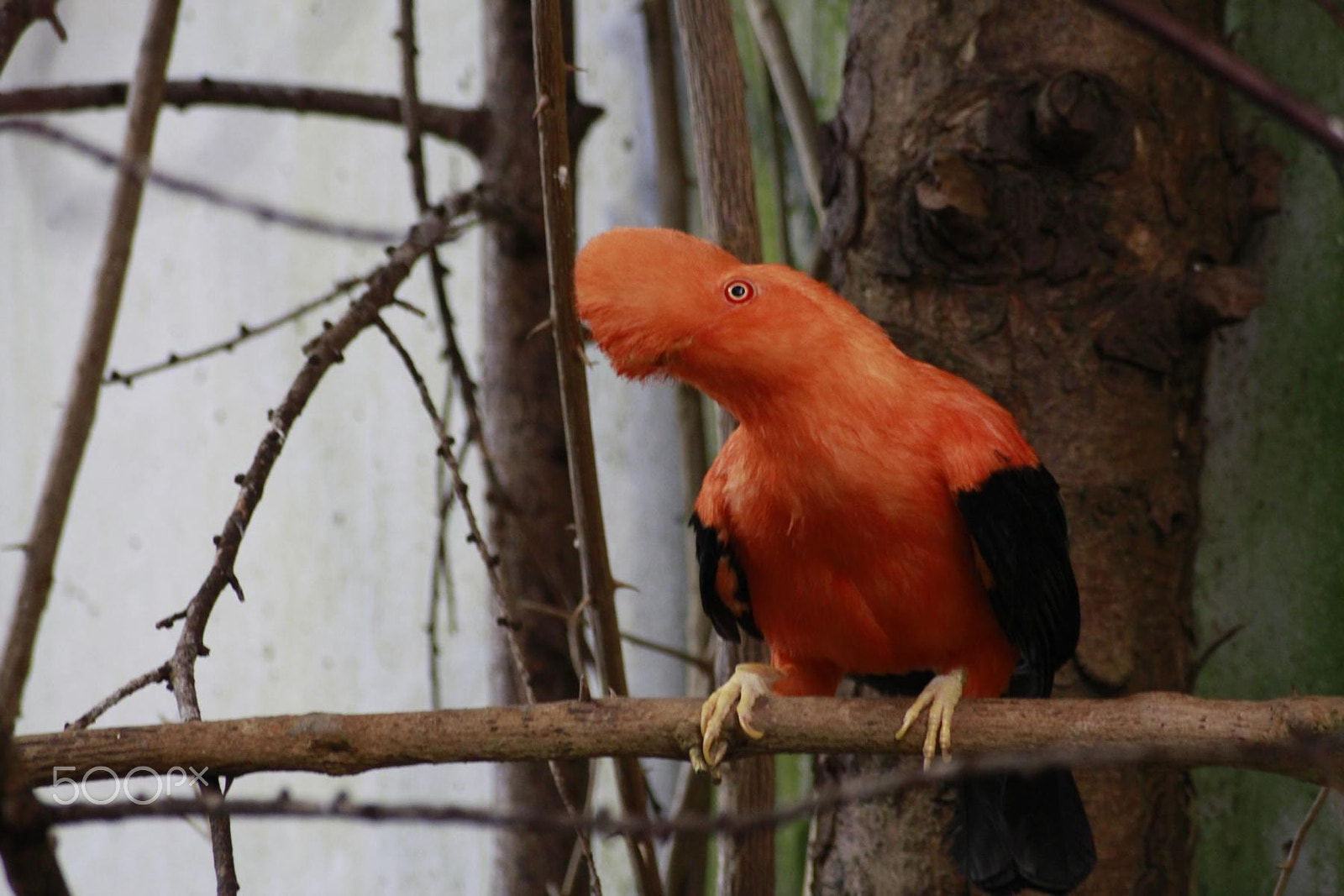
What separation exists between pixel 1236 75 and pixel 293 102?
4.81ft

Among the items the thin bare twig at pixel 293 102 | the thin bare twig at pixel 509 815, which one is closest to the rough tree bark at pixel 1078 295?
the thin bare twig at pixel 293 102

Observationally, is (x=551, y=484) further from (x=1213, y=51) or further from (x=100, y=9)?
(x=100, y=9)

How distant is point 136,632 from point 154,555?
0.66 feet

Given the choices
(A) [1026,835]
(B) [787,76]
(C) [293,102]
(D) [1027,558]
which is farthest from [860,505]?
(C) [293,102]

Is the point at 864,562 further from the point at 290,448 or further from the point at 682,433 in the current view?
the point at 290,448

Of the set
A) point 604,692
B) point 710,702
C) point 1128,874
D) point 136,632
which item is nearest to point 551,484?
point 604,692

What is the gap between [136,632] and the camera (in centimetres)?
312

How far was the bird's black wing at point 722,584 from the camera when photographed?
4.05 feet

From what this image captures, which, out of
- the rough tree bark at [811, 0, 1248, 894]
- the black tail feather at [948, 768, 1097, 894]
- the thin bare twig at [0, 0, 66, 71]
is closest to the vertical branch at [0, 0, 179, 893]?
the thin bare twig at [0, 0, 66, 71]

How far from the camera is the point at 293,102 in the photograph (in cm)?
161

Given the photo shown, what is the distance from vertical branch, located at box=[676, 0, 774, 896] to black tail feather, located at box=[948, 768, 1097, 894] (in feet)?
0.80

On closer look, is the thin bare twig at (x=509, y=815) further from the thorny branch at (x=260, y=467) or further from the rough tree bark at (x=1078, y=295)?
the rough tree bark at (x=1078, y=295)

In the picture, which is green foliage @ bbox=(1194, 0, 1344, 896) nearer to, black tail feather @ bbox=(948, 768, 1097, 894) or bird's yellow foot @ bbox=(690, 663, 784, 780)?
black tail feather @ bbox=(948, 768, 1097, 894)

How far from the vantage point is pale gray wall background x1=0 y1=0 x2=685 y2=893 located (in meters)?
2.21
